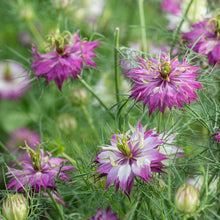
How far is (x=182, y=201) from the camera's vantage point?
0.62m

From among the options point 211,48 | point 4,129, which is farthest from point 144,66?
point 4,129

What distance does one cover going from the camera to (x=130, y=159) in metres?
0.71

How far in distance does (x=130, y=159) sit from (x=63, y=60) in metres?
0.34

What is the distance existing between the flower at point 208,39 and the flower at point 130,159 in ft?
0.88

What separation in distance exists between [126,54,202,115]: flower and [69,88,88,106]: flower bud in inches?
16.9

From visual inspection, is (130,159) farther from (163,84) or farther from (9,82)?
(9,82)

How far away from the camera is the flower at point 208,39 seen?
34.8 inches

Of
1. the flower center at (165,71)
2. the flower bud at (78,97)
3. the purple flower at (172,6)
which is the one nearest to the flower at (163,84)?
the flower center at (165,71)

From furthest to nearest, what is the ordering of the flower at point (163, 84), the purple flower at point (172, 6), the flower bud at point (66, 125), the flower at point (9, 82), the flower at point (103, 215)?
the flower at point (9, 82)
the purple flower at point (172, 6)
the flower bud at point (66, 125)
the flower at point (103, 215)
the flower at point (163, 84)

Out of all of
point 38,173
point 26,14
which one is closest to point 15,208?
point 38,173

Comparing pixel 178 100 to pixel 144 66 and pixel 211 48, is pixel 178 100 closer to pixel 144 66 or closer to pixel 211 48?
pixel 144 66

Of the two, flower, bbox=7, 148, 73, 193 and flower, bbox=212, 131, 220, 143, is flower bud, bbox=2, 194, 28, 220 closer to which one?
flower, bbox=7, 148, 73, 193

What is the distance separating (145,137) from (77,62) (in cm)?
30

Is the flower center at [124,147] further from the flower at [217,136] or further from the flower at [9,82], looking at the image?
the flower at [9,82]
